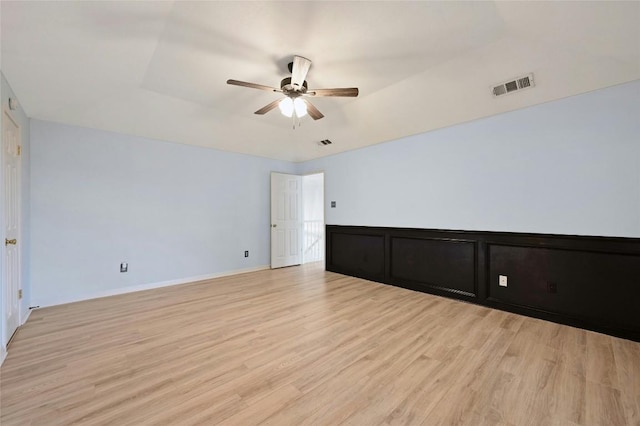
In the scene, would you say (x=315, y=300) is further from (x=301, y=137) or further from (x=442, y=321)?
(x=301, y=137)

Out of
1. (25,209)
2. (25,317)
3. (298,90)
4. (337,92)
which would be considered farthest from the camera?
(25,209)

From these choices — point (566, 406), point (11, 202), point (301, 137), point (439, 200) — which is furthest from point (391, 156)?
point (11, 202)

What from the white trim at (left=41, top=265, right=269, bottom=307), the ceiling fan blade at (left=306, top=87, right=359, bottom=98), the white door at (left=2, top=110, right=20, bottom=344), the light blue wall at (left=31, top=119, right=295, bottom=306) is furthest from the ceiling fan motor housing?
the white trim at (left=41, top=265, right=269, bottom=307)

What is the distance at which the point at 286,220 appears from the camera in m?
6.04

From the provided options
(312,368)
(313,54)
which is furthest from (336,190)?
(312,368)

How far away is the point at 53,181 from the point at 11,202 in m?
Result: 1.06

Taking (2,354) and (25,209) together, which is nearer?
(2,354)

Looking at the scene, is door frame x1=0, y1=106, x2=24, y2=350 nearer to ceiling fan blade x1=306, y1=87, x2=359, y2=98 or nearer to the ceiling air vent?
ceiling fan blade x1=306, y1=87, x2=359, y2=98

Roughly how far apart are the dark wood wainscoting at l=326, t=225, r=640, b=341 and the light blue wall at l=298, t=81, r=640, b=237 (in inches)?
5.8

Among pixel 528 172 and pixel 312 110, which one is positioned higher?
pixel 312 110

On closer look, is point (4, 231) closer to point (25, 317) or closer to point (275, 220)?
point (25, 317)

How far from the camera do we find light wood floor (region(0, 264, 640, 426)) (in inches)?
61.4

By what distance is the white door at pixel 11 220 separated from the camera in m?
2.39

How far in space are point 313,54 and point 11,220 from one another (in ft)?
11.6
